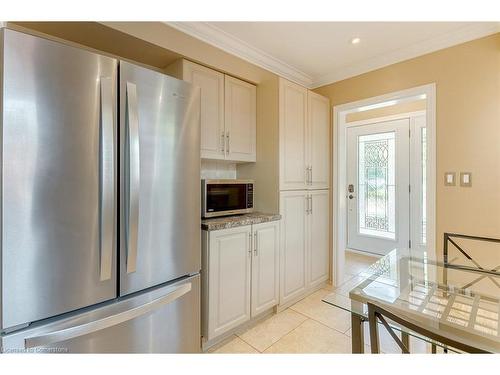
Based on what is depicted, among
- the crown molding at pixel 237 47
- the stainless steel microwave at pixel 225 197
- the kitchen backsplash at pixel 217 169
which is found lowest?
the stainless steel microwave at pixel 225 197

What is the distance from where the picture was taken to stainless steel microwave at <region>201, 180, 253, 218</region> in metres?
1.94

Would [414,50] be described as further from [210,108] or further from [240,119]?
[210,108]

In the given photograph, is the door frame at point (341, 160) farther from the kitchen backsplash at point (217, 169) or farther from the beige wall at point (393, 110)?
the kitchen backsplash at point (217, 169)

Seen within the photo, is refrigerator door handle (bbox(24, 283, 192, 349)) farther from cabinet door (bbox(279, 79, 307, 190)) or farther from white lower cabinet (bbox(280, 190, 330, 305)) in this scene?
cabinet door (bbox(279, 79, 307, 190))

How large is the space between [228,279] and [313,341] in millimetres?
826

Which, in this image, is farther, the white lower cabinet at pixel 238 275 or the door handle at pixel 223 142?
the door handle at pixel 223 142

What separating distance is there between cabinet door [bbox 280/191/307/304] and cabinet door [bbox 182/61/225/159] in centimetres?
78

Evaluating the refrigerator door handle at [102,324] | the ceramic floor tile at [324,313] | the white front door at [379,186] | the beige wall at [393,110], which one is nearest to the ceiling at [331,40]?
the beige wall at [393,110]

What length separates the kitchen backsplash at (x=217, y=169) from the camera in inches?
93.1

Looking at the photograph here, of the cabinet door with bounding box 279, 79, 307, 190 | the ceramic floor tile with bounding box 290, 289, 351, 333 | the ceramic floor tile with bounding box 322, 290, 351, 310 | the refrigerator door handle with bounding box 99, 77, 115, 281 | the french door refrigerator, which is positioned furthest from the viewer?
the cabinet door with bounding box 279, 79, 307, 190

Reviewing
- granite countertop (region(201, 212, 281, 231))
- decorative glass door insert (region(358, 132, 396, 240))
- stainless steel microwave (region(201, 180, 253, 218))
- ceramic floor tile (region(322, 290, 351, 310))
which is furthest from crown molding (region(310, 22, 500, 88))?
ceramic floor tile (region(322, 290, 351, 310))

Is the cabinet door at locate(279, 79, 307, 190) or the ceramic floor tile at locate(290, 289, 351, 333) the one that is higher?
the cabinet door at locate(279, 79, 307, 190)

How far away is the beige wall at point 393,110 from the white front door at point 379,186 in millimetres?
137
